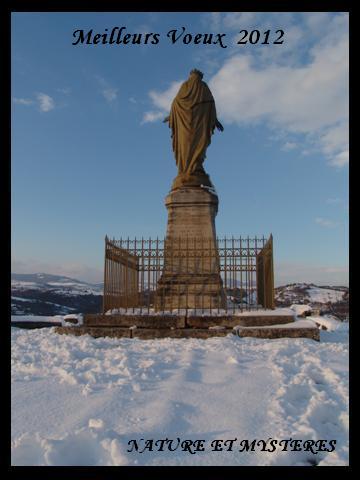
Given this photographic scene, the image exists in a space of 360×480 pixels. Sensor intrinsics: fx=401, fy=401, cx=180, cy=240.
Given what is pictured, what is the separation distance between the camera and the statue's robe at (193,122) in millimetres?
11336

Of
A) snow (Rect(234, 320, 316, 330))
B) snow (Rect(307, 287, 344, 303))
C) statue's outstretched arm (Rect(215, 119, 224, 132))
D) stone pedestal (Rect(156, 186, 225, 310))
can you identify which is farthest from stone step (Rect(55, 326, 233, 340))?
snow (Rect(307, 287, 344, 303))

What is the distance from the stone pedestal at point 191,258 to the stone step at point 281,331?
1726mm

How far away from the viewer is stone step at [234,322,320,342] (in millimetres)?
7254

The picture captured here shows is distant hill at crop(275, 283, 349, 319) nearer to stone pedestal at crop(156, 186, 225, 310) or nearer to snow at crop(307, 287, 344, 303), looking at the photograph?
snow at crop(307, 287, 344, 303)

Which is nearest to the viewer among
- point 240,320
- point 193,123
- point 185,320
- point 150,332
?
point 150,332

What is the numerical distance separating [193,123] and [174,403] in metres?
9.20

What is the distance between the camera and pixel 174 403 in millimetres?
3572

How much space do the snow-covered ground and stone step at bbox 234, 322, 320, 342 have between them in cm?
124

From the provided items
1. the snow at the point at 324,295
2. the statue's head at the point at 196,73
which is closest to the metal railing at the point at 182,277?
the statue's head at the point at 196,73

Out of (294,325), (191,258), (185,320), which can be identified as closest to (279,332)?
(294,325)

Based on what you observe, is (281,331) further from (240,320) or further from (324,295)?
(324,295)

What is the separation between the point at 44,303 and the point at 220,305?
19872mm

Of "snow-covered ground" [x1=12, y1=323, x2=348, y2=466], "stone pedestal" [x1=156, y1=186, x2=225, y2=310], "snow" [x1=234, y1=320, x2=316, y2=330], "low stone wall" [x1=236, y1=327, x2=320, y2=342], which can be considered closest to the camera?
"snow-covered ground" [x1=12, y1=323, x2=348, y2=466]
